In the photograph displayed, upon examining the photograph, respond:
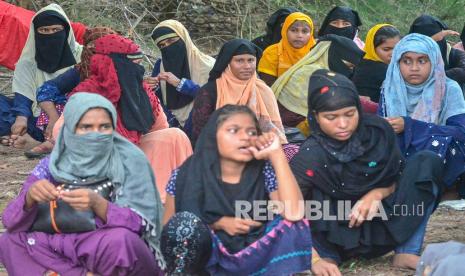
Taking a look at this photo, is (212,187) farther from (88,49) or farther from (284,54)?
(284,54)

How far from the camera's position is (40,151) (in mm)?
6902

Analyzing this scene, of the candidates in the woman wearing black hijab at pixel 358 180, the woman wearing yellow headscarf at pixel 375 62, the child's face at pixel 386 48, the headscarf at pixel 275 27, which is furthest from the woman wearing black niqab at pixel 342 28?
the woman wearing black hijab at pixel 358 180

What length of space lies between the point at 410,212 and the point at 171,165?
1899 mm

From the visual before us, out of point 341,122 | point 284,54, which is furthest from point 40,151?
point 341,122

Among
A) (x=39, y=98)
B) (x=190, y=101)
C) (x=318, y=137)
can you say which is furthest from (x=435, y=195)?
(x=39, y=98)

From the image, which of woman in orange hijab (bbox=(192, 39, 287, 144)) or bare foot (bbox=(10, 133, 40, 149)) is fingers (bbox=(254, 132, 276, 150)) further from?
bare foot (bbox=(10, 133, 40, 149))

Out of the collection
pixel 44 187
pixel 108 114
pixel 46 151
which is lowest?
pixel 46 151

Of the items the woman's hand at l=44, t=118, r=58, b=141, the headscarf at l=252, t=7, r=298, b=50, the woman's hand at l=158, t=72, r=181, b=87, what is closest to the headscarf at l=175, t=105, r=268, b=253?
the woman's hand at l=158, t=72, r=181, b=87

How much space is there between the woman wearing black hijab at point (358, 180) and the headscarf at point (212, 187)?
12.3 inches

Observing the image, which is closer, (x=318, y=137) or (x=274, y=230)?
(x=274, y=230)

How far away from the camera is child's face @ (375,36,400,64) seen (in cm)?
664

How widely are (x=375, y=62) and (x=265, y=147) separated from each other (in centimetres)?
297

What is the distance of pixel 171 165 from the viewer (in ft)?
18.4

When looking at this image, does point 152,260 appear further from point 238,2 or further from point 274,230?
point 238,2
